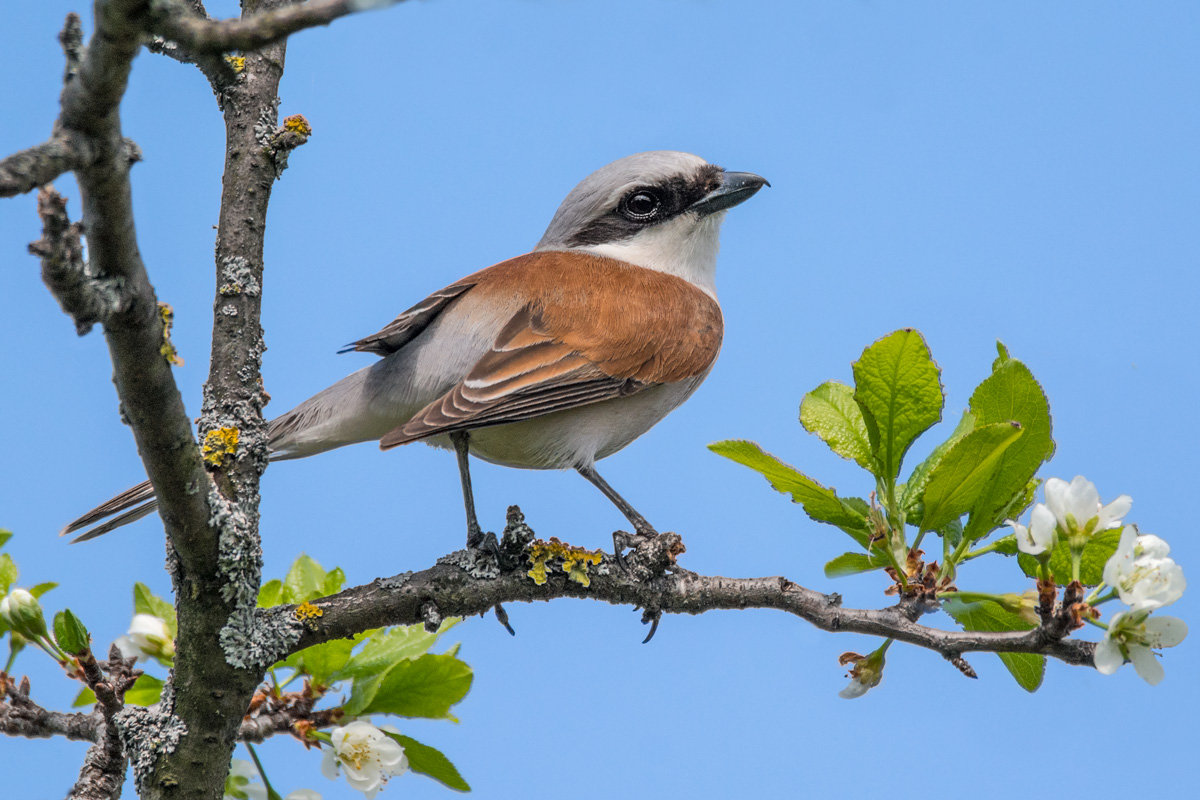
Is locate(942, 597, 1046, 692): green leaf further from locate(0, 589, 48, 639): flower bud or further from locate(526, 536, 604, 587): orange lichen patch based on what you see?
locate(0, 589, 48, 639): flower bud

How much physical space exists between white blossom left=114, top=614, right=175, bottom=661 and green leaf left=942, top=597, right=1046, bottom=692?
2.61 meters

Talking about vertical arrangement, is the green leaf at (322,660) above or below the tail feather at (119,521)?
below

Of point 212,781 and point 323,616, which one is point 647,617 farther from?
point 212,781

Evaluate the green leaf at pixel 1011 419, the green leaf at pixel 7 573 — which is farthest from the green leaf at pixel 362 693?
the green leaf at pixel 1011 419

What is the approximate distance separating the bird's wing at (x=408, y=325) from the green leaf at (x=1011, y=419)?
2.22m

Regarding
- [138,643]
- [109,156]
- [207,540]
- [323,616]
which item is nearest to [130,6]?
[109,156]

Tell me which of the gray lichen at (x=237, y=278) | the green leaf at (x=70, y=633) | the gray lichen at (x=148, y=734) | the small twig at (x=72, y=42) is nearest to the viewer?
the small twig at (x=72, y=42)

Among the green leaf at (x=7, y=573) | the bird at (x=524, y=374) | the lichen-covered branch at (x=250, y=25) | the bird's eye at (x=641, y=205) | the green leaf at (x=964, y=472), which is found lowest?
the green leaf at (x=964, y=472)

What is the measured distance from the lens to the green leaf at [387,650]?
11.2 feet

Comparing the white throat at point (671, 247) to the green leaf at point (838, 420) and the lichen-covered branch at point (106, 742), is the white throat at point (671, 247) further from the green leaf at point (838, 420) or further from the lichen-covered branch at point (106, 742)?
the lichen-covered branch at point (106, 742)

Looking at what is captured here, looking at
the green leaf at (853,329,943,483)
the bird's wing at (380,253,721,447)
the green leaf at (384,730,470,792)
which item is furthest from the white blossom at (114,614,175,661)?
the green leaf at (853,329,943,483)

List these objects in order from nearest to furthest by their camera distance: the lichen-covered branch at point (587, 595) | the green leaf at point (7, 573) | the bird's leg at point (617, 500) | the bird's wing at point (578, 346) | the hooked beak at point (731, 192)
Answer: the lichen-covered branch at point (587, 595) → the green leaf at point (7, 573) → the bird's wing at point (578, 346) → the bird's leg at point (617, 500) → the hooked beak at point (731, 192)

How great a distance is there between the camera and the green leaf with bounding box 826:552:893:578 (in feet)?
10.4

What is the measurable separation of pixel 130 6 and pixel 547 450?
2.62m
